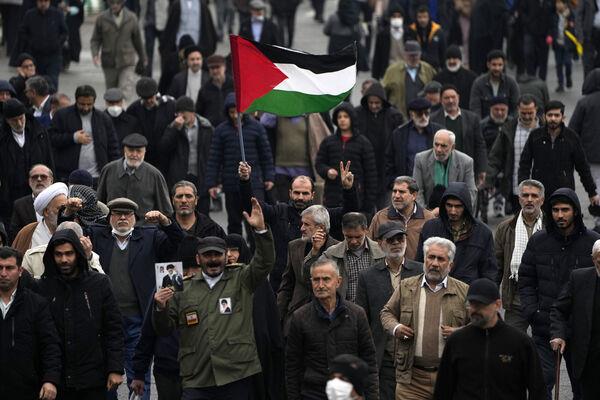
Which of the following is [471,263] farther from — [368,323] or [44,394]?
[44,394]

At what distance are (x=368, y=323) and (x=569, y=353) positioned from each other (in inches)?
64.6

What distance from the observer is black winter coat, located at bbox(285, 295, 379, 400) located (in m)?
11.6

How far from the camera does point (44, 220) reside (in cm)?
1402

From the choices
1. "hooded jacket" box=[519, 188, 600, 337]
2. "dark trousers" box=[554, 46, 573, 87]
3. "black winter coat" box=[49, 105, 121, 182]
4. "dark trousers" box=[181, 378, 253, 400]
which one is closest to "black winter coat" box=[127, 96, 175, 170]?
"black winter coat" box=[49, 105, 121, 182]

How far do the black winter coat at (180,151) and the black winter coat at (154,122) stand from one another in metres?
0.26

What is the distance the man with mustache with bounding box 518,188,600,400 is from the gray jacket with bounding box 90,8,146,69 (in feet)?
38.6

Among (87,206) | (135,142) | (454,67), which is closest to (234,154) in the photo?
(135,142)

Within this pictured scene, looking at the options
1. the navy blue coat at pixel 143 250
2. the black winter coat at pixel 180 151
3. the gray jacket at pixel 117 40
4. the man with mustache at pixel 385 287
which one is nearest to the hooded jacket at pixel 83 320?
the navy blue coat at pixel 143 250

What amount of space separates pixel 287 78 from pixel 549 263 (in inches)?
103

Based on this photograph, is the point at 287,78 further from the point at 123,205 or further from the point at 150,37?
the point at 150,37

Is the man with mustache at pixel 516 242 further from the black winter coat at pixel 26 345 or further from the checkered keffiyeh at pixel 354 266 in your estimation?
the black winter coat at pixel 26 345

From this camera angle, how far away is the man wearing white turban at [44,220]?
13930 mm

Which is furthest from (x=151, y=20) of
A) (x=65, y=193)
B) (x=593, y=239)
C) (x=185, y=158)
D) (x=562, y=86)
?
(x=593, y=239)

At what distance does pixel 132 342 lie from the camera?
1354cm
